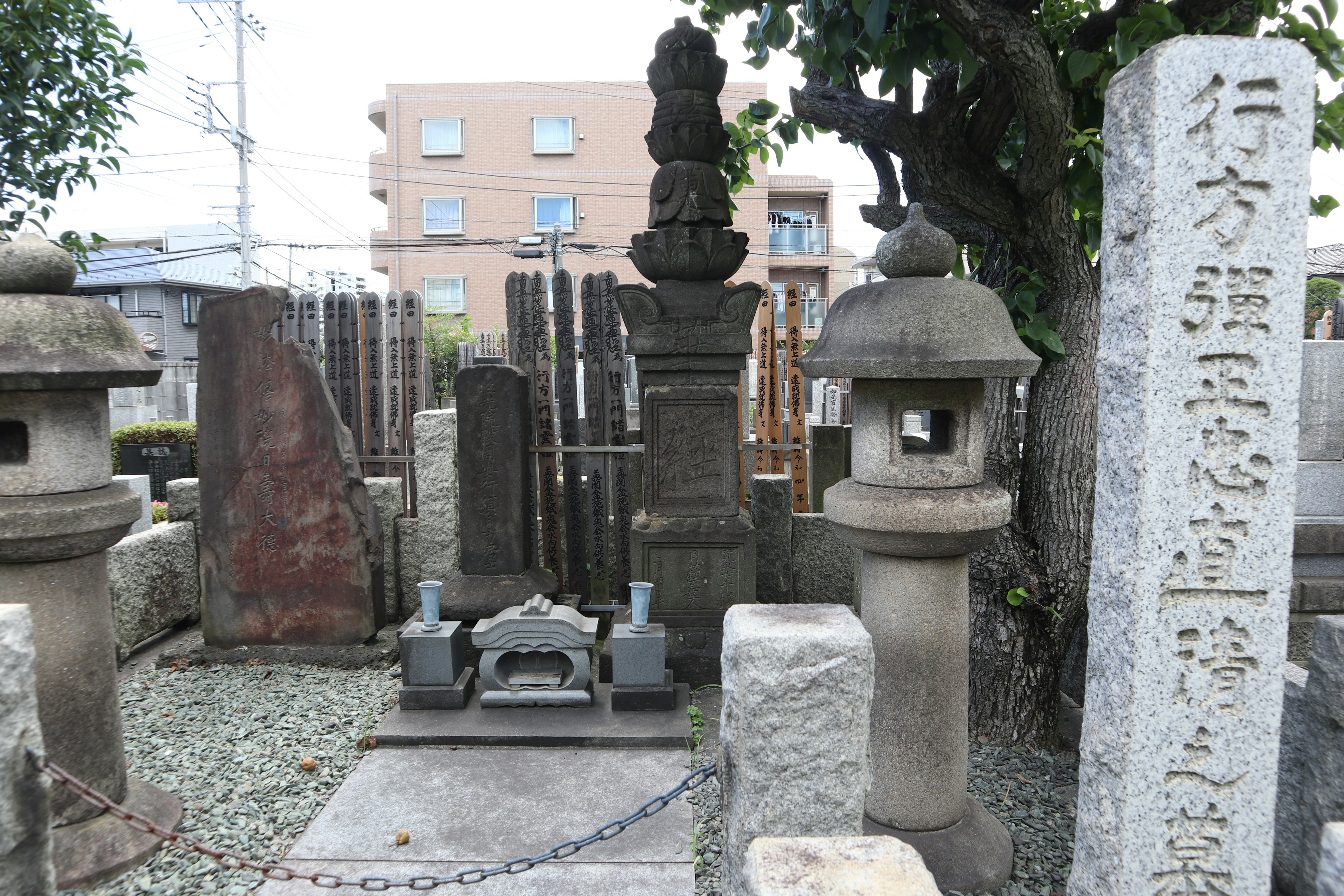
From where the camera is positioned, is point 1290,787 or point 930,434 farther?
point 930,434

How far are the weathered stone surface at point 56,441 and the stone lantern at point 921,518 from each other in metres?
3.09

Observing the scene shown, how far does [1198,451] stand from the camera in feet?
7.55

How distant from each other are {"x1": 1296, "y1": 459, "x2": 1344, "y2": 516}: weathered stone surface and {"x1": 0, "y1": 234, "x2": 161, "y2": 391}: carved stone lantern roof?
7066mm

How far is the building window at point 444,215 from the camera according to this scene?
24.0m

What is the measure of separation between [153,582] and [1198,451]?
21.4 ft

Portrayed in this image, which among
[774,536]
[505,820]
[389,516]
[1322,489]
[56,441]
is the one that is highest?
[56,441]

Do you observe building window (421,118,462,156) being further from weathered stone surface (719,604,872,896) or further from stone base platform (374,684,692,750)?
weathered stone surface (719,604,872,896)

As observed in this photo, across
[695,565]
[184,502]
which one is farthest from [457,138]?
[695,565]

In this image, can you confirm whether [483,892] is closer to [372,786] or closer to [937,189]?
[372,786]

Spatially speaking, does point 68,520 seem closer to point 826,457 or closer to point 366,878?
point 366,878

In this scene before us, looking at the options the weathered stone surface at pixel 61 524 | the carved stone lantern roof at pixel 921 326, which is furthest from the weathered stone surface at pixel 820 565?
the weathered stone surface at pixel 61 524

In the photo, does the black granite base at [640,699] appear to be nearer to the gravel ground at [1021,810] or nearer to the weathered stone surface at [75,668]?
the gravel ground at [1021,810]

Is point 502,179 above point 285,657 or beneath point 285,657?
above

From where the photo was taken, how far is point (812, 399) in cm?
1888
